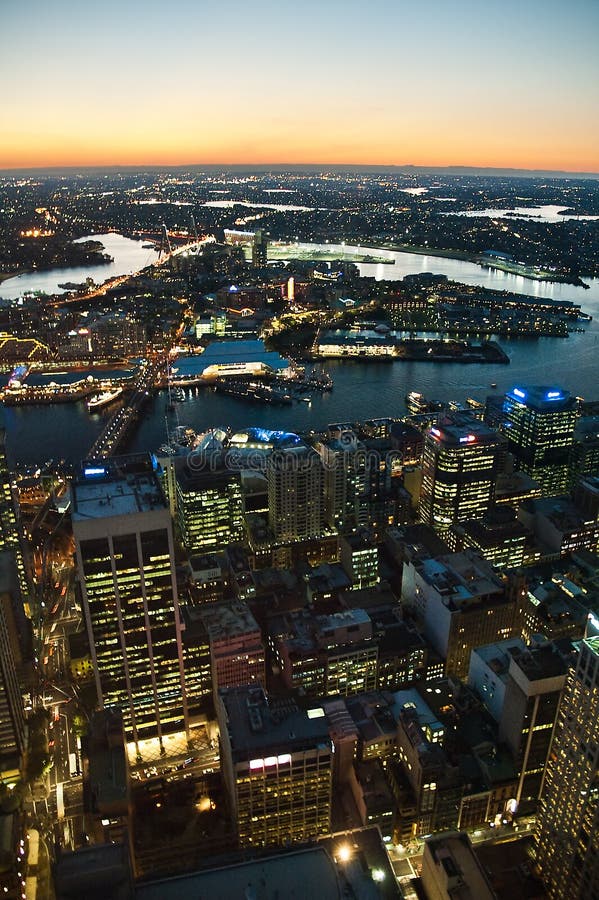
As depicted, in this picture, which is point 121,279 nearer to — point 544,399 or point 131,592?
point 544,399

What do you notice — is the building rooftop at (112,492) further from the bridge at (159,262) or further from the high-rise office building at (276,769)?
the bridge at (159,262)

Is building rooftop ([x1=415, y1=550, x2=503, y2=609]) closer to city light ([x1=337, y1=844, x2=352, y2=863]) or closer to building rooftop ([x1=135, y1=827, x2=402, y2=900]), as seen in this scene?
city light ([x1=337, y1=844, x2=352, y2=863])

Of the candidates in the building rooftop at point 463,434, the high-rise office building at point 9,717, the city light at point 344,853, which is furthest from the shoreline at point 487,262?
the city light at point 344,853

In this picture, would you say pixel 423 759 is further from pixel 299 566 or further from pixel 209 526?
pixel 209 526

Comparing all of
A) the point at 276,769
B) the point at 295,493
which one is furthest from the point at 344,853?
the point at 295,493

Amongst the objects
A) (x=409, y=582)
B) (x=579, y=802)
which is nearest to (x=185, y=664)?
(x=409, y=582)

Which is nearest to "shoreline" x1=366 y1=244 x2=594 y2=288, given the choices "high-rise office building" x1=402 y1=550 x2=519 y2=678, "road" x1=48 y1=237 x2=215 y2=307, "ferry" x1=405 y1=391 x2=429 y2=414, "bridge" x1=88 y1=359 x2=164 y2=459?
"road" x1=48 y1=237 x2=215 y2=307
